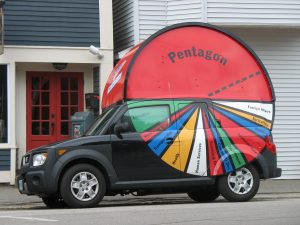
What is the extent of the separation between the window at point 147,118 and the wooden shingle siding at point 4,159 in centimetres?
456

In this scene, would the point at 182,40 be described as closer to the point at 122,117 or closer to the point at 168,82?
the point at 168,82

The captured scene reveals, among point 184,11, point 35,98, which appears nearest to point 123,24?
point 184,11

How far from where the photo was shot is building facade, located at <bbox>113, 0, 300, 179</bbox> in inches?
632

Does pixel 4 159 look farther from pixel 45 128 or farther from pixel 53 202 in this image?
pixel 53 202

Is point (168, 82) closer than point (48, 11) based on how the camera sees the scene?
Yes

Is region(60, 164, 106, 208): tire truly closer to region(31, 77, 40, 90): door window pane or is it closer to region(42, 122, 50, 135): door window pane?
region(42, 122, 50, 135): door window pane

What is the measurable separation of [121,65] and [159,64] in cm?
80

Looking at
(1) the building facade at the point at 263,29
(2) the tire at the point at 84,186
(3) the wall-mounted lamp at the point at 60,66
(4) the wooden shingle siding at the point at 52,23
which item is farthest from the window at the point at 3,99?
(2) the tire at the point at 84,186

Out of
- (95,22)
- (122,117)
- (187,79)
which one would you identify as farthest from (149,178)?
(95,22)

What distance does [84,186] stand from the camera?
1121cm

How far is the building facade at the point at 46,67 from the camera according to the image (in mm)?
15289

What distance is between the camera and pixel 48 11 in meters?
15.6

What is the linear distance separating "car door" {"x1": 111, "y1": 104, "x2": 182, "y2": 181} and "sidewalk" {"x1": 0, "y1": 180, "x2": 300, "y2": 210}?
1593mm

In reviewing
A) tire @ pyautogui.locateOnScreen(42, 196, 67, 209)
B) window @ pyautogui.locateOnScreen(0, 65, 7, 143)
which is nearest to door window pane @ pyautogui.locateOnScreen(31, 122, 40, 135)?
window @ pyautogui.locateOnScreen(0, 65, 7, 143)
